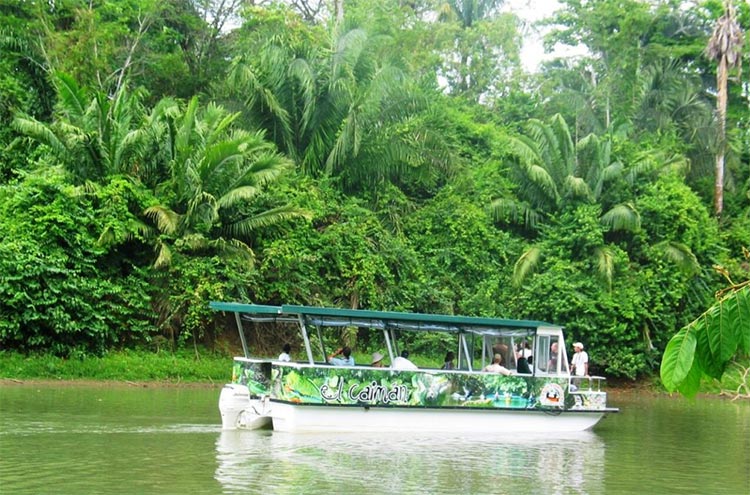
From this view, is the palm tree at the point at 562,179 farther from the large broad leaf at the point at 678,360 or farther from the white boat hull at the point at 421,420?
the large broad leaf at the point at 678,360

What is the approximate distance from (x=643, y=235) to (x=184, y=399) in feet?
47.6

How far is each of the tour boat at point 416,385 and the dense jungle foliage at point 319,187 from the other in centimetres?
198

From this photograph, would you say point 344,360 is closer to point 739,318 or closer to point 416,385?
point 416,385

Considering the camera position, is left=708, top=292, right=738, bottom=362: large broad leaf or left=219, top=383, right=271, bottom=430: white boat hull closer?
left=708, top=292, right=738, bottom=362: large broad leaf

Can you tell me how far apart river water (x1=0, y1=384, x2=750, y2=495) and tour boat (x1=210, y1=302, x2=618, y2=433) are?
1.35 feet

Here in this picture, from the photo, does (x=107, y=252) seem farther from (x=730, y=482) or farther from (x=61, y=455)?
(x=730, y=482)

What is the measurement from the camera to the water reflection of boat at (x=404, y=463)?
1177cm

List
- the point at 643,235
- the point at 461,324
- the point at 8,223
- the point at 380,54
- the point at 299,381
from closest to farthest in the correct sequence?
the point at 299,381 → the point at 461,324 → the point at 8,223 → the point at 643,235 → the point at 380,54

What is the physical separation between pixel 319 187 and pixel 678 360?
25.0 m

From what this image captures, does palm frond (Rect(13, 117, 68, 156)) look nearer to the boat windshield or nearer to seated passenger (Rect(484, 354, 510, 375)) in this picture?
the boat windshield

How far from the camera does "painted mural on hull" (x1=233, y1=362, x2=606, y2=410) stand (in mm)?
16141

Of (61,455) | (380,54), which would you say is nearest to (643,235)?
(380,54)

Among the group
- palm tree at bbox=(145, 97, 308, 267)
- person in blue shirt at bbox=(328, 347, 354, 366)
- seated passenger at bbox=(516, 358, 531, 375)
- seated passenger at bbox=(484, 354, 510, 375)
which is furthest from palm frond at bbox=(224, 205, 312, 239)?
person in blue shirt at bbox=(328, 347, 354, 366)

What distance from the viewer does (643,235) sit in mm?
29328
